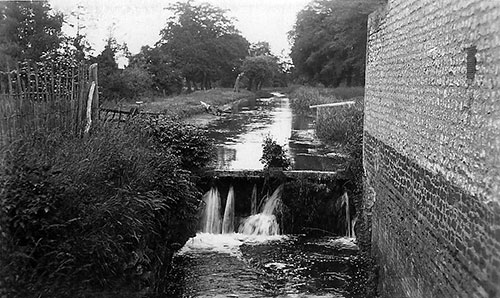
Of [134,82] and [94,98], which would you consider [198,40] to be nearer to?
[134,82]

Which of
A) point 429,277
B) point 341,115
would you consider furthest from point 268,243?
point 341,115

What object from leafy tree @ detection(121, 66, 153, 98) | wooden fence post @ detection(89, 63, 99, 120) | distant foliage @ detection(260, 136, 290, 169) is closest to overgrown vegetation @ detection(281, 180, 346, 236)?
distant foliage @ detection(260, 136, 290, 169)

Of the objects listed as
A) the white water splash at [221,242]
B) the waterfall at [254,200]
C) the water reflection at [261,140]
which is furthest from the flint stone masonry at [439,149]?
the water reflection at [261,140]

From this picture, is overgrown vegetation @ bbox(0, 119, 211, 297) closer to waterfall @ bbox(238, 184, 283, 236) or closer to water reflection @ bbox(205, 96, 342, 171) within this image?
waterfall @ bbox(238, 184, 283, 236)

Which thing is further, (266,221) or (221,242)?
(266,221)

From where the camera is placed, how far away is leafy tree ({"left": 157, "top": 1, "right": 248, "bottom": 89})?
42.2 meters

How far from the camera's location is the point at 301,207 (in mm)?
11453

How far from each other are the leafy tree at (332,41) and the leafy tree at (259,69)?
866 centimetres

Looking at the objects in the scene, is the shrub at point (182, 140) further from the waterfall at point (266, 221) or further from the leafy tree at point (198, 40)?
the leafy tree at point (198, 40)

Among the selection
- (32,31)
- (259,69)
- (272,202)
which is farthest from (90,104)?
(259,69)

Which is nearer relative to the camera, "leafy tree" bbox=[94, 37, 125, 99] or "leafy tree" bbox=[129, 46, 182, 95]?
"leafy tree" bbox=[94, 37, 125, 99]

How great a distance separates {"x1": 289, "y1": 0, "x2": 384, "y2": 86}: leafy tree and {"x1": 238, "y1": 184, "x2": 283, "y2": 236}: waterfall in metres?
20.1

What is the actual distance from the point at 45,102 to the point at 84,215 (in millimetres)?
2995

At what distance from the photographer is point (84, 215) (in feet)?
17.9
